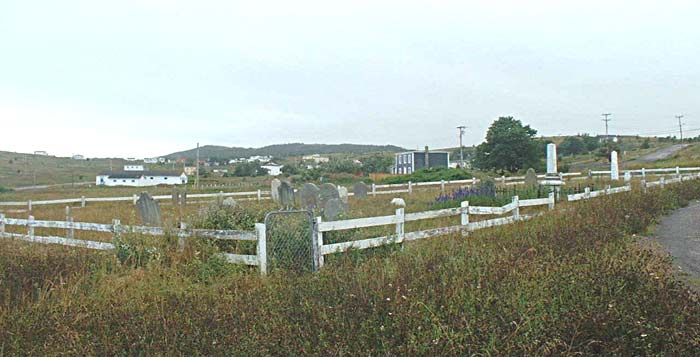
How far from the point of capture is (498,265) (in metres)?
6.52

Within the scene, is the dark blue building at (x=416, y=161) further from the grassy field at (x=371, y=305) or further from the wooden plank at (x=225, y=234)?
the grassy field at (x=371, y=305)

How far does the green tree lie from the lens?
61062 millimetres

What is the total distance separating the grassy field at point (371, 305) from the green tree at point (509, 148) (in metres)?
55.3

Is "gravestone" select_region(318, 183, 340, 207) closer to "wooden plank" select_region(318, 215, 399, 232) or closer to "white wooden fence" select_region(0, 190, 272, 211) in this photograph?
"wooden plank" select_region(318, 215, 399, 232)

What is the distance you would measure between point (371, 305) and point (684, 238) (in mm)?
8009

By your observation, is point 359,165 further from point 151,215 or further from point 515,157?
point 151,215

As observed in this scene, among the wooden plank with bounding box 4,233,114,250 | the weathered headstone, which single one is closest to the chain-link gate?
the wooden plank with bounding box 4,233,114,250

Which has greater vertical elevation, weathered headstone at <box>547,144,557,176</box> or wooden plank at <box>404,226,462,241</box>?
weathered headstone at <box>547,144,557,176</box>

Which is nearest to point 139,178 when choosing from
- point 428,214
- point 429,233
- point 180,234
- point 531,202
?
point 531,202

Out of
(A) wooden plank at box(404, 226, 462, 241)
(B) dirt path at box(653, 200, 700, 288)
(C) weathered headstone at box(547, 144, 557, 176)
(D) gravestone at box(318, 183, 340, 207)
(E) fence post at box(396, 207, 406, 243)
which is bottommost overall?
(B) dirt path at box(653, 200, 700, 288)

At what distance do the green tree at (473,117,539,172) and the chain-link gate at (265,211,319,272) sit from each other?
55.8 metres

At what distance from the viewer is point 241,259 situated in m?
8.11

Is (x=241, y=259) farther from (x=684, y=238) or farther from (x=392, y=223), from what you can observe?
(x=684, y=238)

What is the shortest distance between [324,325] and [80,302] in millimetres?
3188
